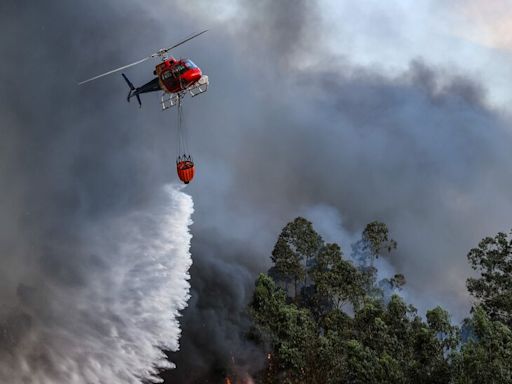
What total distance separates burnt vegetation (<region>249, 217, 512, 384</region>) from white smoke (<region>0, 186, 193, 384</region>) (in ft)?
67.0

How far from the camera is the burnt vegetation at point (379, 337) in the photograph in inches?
1991

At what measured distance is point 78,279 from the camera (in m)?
87.6


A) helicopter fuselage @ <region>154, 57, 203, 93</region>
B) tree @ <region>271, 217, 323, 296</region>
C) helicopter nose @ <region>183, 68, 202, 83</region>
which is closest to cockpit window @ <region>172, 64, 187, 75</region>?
helicopter fuselage @ <region>154, 57, 203, 93</region>

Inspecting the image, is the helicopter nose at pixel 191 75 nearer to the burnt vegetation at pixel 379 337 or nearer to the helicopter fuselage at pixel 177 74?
the helicopter fuselage at pixel 177 74

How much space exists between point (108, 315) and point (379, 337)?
42.9 m

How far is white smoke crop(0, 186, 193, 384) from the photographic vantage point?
2462 inches

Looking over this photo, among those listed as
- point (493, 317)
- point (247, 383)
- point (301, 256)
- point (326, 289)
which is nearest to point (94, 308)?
point (247, 383)

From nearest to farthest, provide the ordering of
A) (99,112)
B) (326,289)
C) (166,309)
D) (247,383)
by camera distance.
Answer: (166,309), (247,383), (326,289), (99,112)

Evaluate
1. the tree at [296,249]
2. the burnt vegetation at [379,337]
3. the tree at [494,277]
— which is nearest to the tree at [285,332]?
the burnt vegetation at [379,337]

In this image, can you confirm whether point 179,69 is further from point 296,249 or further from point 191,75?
point 296,249

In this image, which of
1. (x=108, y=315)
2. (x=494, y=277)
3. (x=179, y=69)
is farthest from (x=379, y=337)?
(x=179, y=69)

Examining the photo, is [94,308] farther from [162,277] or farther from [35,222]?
[35,222]

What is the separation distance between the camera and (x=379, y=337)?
6619 cm

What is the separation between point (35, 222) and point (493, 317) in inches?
4562
